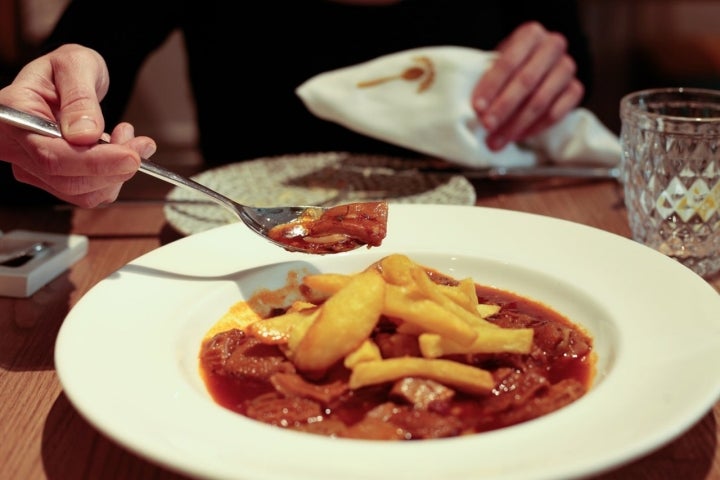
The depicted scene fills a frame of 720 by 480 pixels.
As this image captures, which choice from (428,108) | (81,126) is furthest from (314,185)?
(81,126)

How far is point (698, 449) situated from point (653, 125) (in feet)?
2.54

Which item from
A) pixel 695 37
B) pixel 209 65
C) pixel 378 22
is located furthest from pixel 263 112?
pixel 695 37

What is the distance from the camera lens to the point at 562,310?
1.29 m

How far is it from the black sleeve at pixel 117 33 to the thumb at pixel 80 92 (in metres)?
0.86

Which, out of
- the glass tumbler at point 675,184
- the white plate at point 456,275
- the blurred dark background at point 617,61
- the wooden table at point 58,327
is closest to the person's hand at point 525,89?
the wooden table at point 58,327

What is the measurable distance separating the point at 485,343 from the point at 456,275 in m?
0.40

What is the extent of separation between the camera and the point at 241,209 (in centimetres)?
138

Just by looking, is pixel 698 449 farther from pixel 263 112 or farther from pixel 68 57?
pixel 263 112

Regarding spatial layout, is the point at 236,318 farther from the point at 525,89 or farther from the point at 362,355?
the point at 525,89

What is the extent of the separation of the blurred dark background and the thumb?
3179 millimetres

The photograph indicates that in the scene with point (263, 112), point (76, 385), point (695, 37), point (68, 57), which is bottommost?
point (695, 37)

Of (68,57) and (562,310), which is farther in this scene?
(68,57)

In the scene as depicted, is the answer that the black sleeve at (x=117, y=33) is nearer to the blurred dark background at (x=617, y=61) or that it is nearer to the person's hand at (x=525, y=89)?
the person's hand at (x=525, y=89)

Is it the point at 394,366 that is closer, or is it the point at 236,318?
the point at 394,366
